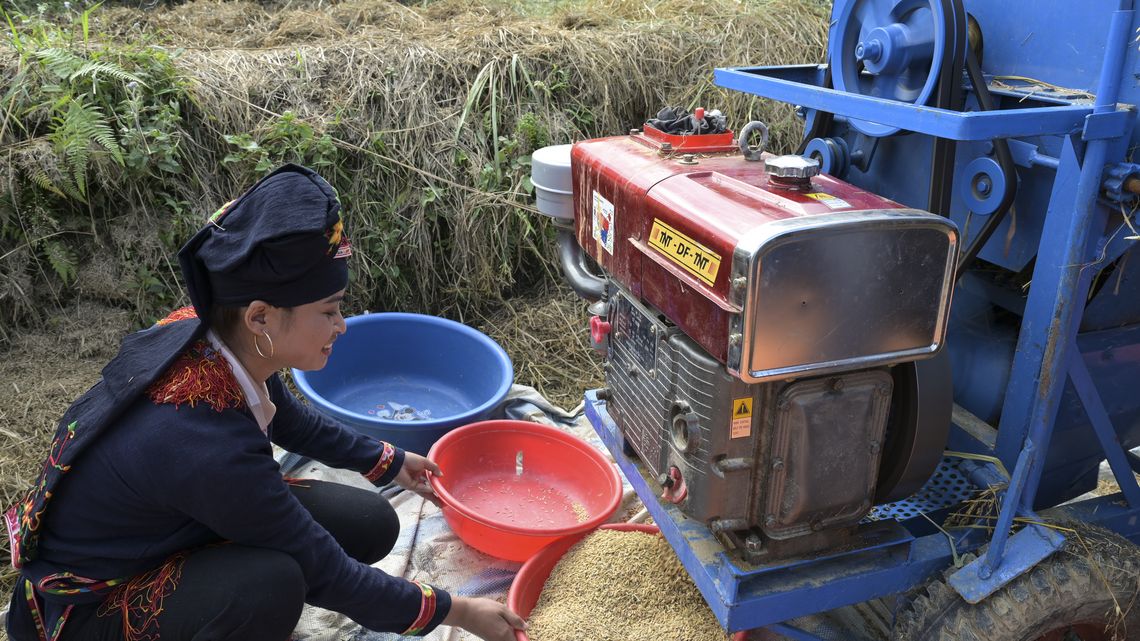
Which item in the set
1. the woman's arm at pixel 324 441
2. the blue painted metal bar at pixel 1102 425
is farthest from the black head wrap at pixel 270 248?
the blue painted metal bar at pixel 1102 425

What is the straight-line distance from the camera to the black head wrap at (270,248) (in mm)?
1521

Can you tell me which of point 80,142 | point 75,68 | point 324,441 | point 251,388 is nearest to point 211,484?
point 251,388

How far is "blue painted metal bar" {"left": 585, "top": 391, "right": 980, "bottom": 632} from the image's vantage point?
5.95 feet

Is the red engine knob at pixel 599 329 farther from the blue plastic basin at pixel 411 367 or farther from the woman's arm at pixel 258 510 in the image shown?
the blue plastic basin at pixel 411 367

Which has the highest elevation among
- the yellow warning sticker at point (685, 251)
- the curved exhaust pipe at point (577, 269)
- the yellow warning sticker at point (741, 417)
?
the yellow warning sticker at point (685, 251)

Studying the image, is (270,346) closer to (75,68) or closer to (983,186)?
(983,186)

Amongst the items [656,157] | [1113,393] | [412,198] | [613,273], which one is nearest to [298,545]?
[613,273]

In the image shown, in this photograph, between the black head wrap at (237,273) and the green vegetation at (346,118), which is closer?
the black head wrap at (237,273)

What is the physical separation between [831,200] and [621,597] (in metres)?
1.17

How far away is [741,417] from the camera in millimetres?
1696

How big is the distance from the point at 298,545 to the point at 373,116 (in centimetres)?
256

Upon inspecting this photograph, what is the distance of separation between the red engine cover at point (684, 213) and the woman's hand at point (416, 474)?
29.2 inches

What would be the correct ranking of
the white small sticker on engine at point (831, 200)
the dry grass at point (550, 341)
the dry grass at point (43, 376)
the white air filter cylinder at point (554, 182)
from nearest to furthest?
the white small sticker on engine at point (831, 200)
the white air filter cylinder at point (554, 182)
the dry grass at point (43, 376)
the dry grass at point (550, 341)

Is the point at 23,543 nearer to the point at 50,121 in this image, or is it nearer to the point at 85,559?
the point at 85,559
